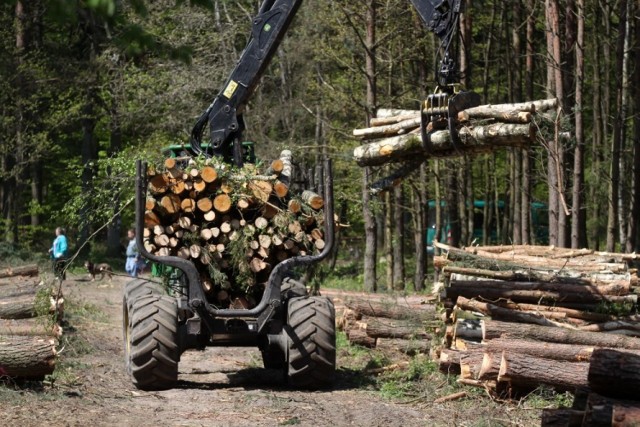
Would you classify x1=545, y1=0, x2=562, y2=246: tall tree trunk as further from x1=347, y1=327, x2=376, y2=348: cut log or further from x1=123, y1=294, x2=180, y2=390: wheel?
x1=123, y1=294, x2=180, y2=390: wheel

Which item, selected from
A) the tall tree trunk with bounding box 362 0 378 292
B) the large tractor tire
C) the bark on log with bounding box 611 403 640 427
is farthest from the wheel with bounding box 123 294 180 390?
the tall tree trunk with bounding box 362 0 378 292

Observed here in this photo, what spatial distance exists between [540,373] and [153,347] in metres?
4.10

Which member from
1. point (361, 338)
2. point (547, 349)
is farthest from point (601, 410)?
point (361, 338)

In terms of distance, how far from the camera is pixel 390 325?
48.2 ft

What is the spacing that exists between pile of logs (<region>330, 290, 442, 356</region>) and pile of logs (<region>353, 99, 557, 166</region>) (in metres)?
2.75

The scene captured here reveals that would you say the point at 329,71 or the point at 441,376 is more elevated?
the point at 329,71

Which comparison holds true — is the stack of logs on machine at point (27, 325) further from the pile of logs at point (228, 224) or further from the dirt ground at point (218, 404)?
the pile of logs at point (228, 224)

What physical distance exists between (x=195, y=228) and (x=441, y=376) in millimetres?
3283

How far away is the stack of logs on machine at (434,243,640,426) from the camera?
7.99 metres

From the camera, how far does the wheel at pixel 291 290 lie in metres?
12.5

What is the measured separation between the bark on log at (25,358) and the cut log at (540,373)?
178 inches

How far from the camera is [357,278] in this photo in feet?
103

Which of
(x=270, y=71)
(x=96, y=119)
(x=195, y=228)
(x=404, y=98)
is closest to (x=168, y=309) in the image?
(x=195, y=228)

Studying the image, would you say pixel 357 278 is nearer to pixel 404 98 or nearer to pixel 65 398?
pixel 404 98
